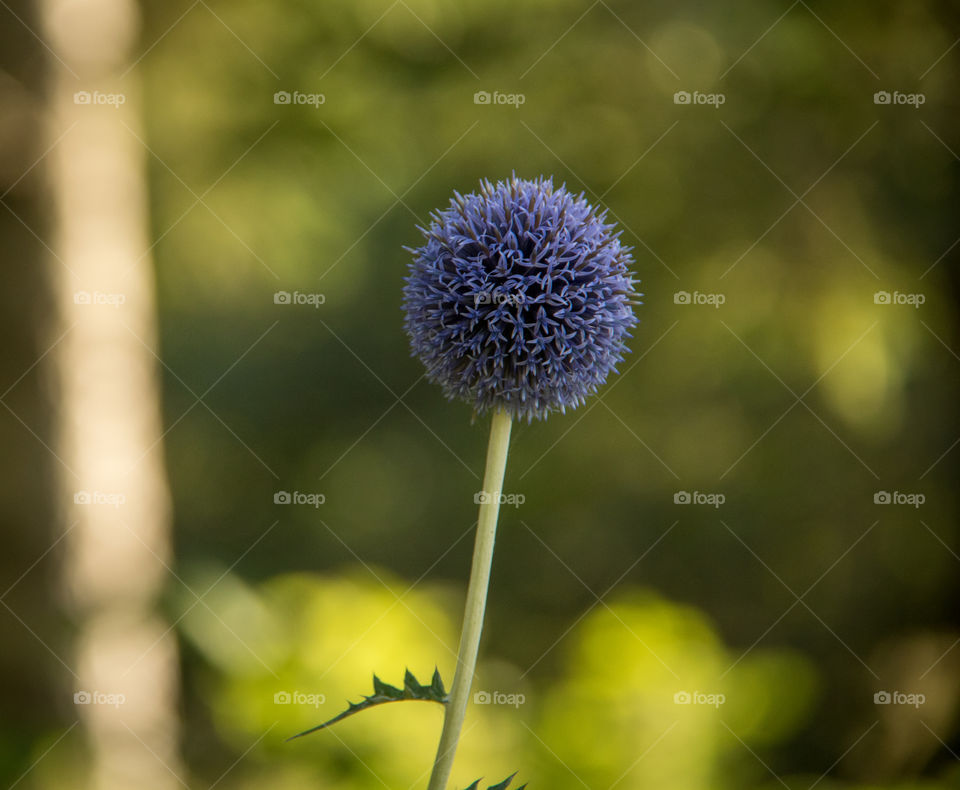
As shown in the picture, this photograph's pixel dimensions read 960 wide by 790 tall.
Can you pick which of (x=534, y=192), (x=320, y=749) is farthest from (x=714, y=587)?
(x=534, y=192)

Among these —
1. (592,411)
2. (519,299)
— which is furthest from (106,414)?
(519,299)

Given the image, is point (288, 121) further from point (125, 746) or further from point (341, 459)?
point (125, 746)

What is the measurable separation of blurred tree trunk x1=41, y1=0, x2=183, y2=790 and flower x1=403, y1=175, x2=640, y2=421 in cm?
256

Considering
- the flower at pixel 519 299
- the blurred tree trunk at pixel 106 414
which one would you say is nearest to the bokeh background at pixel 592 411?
the blurred tree trunk at pixel 106 414

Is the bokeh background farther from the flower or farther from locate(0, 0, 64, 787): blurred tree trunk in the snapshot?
the flower

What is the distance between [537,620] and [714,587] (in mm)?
1095

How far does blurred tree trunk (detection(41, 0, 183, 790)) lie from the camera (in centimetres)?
335

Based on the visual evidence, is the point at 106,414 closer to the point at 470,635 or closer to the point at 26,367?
the point at 26,367

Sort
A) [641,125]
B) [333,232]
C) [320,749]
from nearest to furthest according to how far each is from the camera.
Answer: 1. [320,749]
2. [641,125]
3. [333,232]

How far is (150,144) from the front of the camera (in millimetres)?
4602

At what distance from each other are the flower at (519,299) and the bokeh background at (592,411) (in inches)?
110

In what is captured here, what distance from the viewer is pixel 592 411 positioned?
4.62 m

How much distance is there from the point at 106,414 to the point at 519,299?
9.06 feet

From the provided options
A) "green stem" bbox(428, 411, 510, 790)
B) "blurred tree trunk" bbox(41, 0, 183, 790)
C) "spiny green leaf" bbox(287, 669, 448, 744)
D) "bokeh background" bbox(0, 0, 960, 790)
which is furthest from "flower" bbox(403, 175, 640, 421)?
"bokeh background" bbox(0, 0, 960, 790)
